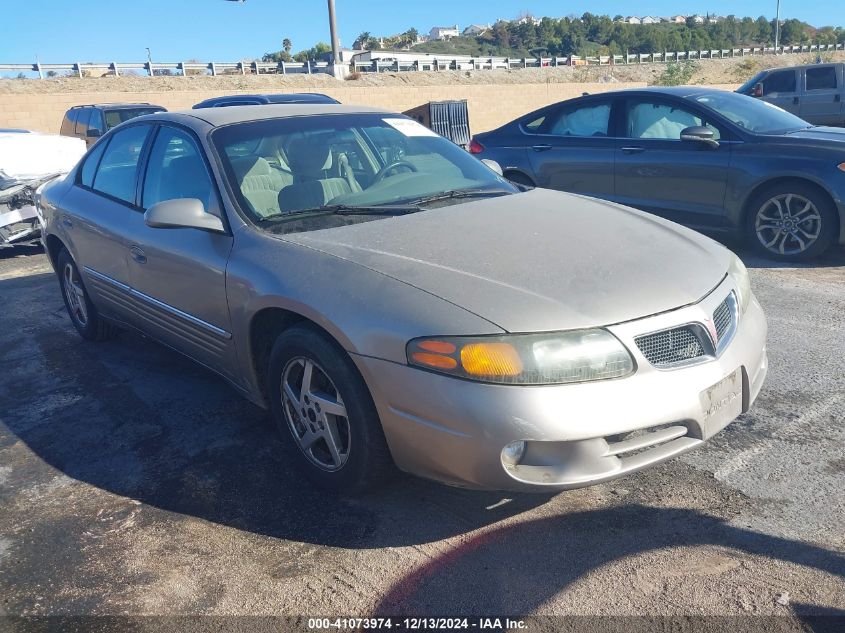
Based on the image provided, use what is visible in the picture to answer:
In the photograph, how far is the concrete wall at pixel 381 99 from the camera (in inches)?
1022

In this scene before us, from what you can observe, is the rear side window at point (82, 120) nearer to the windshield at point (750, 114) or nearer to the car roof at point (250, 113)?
the car roof at point (250, 113)

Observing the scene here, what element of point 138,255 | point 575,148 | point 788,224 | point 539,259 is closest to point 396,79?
point 575,148

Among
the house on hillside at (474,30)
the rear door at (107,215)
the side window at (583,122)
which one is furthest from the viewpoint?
the house on hillside at (474,30)

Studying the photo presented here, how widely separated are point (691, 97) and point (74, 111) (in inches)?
487

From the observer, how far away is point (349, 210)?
351 centimetres

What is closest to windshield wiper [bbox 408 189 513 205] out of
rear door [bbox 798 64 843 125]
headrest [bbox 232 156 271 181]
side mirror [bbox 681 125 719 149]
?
headrest [bbox 232 156 271 181]

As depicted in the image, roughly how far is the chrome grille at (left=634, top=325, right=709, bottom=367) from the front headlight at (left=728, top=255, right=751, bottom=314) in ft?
1.64

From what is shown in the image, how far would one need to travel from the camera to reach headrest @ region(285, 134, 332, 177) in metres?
A: 3.71

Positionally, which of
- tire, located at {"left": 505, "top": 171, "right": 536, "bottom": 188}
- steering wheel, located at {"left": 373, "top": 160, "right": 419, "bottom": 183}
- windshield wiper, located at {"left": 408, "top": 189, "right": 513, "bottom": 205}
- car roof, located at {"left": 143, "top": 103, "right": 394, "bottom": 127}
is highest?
car roof, located at {"left": 143, "top": 103, "right": 394, "bottom": 127}

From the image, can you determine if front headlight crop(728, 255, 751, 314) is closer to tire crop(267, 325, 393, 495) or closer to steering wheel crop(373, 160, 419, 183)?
tire crop(267, 325, 393, 495)

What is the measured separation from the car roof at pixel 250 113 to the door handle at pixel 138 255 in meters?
0.73

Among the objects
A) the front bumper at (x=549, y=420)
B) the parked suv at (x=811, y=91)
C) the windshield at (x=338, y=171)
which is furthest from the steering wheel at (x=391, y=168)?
the parked suv at (x=811, y=91)

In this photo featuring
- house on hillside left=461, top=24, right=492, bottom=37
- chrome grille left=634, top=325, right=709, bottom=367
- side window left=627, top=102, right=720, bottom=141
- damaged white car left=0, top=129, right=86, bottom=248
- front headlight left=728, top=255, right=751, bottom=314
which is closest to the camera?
chrome grille left=634, top=325, right=709, bottom=367

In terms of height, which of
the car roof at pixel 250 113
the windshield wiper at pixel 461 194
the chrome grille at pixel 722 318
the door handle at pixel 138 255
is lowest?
the chrome grille at pixel 722 318
